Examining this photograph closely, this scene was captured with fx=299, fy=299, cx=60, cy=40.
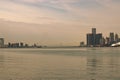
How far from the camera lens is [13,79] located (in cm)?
3694

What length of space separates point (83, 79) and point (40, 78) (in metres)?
5.52

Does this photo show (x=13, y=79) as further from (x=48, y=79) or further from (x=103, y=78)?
(x=103, y=78)

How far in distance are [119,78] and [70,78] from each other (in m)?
6.17

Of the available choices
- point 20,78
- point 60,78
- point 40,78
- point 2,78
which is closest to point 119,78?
point 60,78

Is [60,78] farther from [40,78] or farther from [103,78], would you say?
[103,78]

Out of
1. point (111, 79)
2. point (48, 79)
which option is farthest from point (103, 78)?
point (48, 79)

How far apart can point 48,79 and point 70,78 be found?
2.91m

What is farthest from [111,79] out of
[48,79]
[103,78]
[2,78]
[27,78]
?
[2,78]

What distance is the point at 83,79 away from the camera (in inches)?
1463

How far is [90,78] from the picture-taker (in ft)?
126

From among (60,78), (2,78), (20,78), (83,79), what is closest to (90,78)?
(83,79)

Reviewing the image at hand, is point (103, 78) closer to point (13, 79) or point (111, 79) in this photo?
point (111, 79)

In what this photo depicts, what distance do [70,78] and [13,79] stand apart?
7.16 metres

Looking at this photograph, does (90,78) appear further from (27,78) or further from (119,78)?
(27,78)
